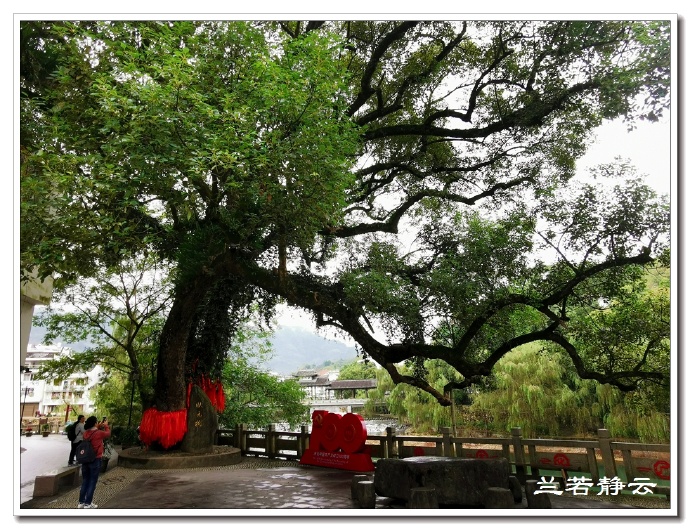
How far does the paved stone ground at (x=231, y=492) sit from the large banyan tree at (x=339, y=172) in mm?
1561

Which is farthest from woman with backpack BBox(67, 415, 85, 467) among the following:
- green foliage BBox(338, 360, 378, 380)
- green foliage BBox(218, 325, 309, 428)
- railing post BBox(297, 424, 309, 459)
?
green foliage BBox(338, 360, 378, 380)

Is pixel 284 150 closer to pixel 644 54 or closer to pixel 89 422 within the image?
pixel 89 422

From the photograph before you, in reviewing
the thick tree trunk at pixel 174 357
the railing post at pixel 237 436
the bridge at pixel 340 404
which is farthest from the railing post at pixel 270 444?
the bridge at pixel 340 404

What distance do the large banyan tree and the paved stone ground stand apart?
1.56 metres

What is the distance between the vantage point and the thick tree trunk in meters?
7.85

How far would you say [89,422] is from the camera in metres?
4.69

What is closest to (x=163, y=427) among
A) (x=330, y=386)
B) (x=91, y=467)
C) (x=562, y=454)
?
(x=91, y=467)

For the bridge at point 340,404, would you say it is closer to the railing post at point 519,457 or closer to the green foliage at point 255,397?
the green foliage at point 255,397

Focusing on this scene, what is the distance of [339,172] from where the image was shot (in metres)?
4.89

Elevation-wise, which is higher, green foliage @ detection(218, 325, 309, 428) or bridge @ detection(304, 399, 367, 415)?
green foliage @ detection(218, 325, 309, 428)

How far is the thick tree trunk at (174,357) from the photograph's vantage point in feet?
25.7

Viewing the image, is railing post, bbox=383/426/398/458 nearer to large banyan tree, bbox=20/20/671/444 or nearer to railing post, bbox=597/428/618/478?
large banyan tree, bbox=20/20/671/444

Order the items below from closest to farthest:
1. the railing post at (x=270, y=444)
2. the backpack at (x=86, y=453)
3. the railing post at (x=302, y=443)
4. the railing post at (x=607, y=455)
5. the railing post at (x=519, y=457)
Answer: the backpack at (x=86, y=453), the railing post at (x=607, y=455), the railing post at (x=519, y=457), the railing post at (x=302, y=443), the railing post at (x=270, y=444)

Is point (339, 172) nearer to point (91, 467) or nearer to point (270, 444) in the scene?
point (91, 467)
